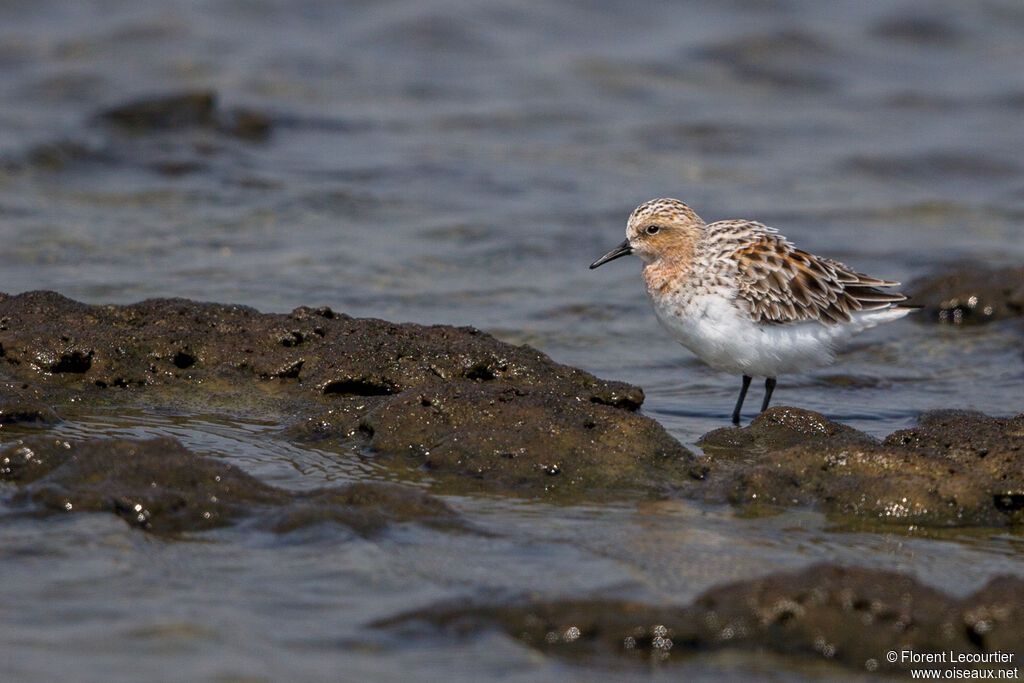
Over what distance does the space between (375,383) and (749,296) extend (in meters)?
2.32

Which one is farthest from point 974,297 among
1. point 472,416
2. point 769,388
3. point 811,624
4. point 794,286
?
point 811,624

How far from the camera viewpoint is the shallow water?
4.29 m

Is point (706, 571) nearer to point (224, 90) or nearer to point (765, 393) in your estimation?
point (765, 393)

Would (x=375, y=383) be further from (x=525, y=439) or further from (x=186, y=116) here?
(x=186, y=116)

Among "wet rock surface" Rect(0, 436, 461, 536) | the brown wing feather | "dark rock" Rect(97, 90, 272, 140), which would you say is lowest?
"wet rock surface" Rect(0, 436, 461, 536)

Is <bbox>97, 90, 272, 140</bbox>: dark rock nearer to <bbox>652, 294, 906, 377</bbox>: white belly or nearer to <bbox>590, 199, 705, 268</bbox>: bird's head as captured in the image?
<bbox>590, 199, 705, 268</bbox>: bird's head

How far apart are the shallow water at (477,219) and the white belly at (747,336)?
43 centimetres

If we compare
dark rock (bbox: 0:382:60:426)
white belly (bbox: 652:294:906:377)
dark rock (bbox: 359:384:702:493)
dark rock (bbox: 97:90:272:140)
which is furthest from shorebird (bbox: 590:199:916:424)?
dark rock (bbox: 97:90:272:140)

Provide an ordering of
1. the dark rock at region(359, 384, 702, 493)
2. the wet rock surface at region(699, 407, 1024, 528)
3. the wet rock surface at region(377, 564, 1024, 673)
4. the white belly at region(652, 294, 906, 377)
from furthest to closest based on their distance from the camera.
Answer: the white belly at region(652, 294, 906, 377) → the dark rock at region(359, 384, 702, 493) → the wet rock surface at region(699, 407, 1024, 528) → the wet rock surface at region(377, 564, 1024, 673)

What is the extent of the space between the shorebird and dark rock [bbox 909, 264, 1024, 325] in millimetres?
2516

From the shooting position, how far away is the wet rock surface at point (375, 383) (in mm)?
5590

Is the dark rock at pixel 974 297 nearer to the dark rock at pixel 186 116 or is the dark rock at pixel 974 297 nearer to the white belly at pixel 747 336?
the white belly at pixel 747 336

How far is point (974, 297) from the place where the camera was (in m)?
10.3

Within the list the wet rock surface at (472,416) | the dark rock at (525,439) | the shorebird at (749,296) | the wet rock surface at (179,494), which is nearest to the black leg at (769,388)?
the shorebird at (749,296)
